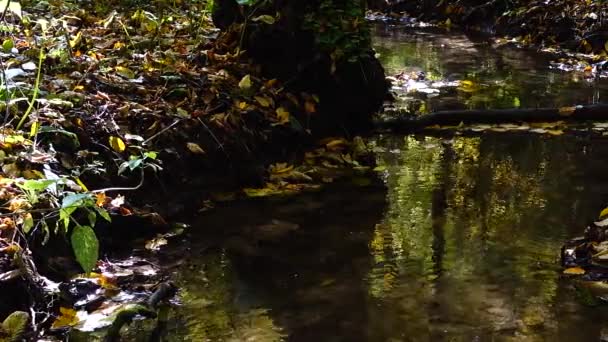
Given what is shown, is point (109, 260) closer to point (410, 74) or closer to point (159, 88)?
point (159, 88)

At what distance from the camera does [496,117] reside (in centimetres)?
596

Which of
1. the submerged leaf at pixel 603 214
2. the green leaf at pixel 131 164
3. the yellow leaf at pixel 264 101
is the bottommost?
the submerged leaf at pixel 603 214

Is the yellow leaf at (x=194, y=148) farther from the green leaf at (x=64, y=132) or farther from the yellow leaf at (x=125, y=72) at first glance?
the yellow leaf at (x=125, y=72)

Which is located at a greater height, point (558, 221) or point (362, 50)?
point (362, 50)

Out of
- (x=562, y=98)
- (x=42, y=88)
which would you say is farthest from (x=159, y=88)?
(x=562, y=98)

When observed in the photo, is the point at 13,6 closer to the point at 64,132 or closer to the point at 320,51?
the point at 64,132

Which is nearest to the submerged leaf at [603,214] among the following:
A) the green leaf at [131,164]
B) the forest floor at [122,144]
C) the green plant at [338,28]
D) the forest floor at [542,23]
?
the forest floor at [122,144]

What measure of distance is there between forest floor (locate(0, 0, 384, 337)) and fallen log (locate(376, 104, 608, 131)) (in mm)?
730

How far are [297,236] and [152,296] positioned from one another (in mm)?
1041

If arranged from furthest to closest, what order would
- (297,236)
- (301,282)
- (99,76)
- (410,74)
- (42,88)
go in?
(410,74), (99,76), (42,88), (297,236), (301,282)

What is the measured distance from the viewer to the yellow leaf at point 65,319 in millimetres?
2857

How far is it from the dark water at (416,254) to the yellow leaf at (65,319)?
0.42 m

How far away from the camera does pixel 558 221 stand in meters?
3.87

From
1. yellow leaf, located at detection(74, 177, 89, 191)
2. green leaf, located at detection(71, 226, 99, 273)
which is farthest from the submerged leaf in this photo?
yellow leaf, located at detection(74, 177, 89, 191)
